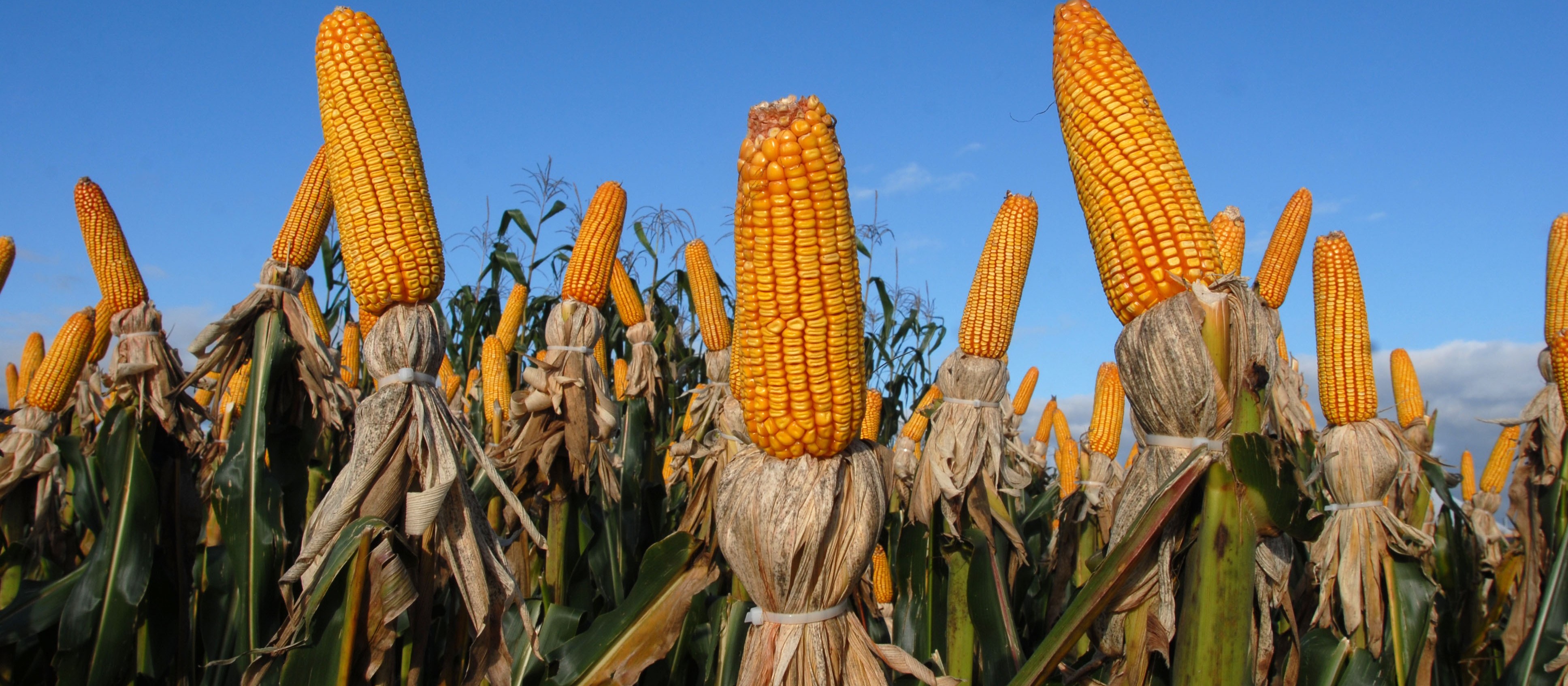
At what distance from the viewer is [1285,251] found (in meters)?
5.39

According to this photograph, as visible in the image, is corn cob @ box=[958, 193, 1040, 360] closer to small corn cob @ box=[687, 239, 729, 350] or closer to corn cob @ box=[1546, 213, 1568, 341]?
corn cob @ box=[1546, 213, 1568, 341]

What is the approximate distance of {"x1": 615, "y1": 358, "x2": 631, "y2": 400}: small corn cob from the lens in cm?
919

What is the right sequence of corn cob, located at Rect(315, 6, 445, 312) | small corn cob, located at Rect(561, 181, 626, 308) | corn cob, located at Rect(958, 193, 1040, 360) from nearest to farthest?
corn cob, located at Rect(315, 6, 445, 312) < corn cob, located at Rect(958, 193, 1040, 360) < small corn cob, located at Rect(561, 181, 626, 308)

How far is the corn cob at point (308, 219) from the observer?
13.5ft

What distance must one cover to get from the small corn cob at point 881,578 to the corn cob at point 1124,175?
3.19 metres

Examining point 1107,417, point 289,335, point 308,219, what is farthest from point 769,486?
point 1107,417

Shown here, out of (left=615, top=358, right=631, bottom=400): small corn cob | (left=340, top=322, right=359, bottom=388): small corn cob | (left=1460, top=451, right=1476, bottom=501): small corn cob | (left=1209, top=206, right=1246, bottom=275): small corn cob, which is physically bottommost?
(left=1460, top=451, right=1476, bottom=501): small corn cob

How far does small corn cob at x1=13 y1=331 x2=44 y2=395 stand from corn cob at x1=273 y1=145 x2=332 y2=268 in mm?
6797

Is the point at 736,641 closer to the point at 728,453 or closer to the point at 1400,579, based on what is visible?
the point at 728,453

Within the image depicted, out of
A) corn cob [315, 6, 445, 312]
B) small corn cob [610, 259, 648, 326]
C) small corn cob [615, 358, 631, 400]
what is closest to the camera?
corn cob [315, 6, 445, 312]

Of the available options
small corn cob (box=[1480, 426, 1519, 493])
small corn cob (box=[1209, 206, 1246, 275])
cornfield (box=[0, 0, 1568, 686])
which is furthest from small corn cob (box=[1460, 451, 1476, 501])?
small corn cob (box=[1209, 206, 1246, 275])

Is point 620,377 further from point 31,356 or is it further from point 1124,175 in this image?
point 1124,175

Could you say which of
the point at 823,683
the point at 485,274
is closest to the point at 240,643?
the point at 823,683

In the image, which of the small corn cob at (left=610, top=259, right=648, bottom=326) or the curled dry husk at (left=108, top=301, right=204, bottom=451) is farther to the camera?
the small corn cob at (left=610, top=259, right=648, bottom=326)
